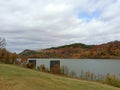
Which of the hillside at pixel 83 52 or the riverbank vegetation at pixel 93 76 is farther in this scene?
the hillside at pixel 83 52

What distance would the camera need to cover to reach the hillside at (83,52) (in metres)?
86.7

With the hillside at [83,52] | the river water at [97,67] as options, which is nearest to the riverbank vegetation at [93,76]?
the river water at [97,67]

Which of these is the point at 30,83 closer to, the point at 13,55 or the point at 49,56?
the point at 13,55

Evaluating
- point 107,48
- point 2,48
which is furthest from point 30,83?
point 107,48

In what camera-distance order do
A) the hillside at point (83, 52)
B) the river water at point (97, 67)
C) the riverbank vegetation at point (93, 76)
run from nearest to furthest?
the riverbank vegetation at point (93, 76) → the river water at point (97, 67) → the hillside at point (83, 52)

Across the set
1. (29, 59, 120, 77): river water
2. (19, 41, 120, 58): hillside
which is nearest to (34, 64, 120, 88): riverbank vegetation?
(29, 59, 120, 77): river water

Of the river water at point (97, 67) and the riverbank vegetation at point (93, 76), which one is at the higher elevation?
the river water at point (97, 67)

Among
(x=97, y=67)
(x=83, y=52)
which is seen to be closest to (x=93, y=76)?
(x=97, y=67)

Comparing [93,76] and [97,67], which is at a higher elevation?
[97,67]

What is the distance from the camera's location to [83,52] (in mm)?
101562

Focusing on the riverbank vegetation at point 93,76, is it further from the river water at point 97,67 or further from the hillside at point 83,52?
the hillside at point 83,52

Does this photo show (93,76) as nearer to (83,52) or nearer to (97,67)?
(97,67)

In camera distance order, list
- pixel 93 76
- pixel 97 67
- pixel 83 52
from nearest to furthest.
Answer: pixel 93 76, pixel 97 67, pixel 83 52

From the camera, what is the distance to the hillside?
86706 mm
